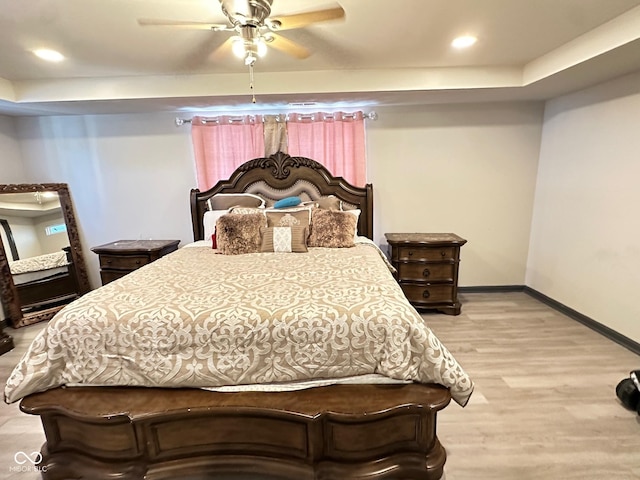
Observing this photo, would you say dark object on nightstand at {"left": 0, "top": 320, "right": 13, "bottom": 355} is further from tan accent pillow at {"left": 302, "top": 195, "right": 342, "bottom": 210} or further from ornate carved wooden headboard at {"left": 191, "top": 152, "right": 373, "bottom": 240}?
tan accent pillow at {"left": 302, "top": 195, "right": 342, "bottom": 210}

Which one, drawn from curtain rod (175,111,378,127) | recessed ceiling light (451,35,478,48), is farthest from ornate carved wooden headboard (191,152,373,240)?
recessed ceiling light (451,35,478,48)

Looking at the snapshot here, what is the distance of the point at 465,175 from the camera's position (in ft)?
11.9

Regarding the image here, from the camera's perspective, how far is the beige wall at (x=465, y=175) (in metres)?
3.54

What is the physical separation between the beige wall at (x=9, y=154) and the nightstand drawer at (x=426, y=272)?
426 centimetres

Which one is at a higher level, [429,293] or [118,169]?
[118,169]

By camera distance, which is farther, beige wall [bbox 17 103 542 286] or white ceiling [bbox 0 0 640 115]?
beige wall [bbox 17 103 542 286]

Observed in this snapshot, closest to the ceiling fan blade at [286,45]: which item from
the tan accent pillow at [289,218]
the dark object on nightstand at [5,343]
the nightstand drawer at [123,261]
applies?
the tan accent pillow at [289,218]

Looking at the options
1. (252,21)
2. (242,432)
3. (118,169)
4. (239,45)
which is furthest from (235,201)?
(242,432)

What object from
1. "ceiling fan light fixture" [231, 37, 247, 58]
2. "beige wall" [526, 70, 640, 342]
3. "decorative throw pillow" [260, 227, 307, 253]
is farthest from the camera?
"decorative throw pillow" [260, 227, 307, 253]

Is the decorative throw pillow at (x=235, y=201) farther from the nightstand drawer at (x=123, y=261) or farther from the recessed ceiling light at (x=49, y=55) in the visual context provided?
the recessed ceiling light at (x=49, y=55)

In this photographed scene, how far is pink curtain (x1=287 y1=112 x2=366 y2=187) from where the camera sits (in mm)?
3471

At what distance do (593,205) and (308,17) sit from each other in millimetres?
2945

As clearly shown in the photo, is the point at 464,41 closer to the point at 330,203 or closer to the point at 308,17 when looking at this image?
the point at 308,17

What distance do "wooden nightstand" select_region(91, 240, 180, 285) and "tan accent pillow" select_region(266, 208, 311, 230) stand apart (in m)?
1.28
